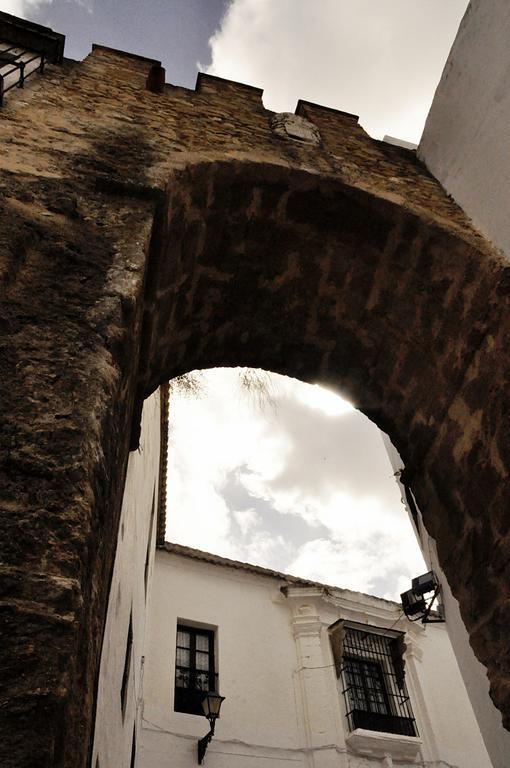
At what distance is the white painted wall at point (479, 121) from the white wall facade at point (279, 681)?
706 cm

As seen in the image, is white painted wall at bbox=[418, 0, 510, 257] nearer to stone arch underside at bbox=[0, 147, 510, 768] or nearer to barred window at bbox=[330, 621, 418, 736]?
stone arch underside at bbox=[0, 147, 510, 768]

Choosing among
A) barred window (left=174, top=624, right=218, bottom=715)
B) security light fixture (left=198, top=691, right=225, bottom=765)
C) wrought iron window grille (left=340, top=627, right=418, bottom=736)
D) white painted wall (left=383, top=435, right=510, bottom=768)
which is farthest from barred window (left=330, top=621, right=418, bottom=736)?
white painted wall (left=383, top=435, right=510, bottom=768)

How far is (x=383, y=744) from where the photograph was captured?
8.41 meters

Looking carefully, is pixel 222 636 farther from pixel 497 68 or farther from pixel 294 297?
pixel 497 68

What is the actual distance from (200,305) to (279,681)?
739cm

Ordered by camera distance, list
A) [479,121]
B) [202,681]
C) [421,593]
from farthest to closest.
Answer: [202,681] → [421,593] → [479,121]

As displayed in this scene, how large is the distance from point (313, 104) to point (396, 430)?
2.49 meters

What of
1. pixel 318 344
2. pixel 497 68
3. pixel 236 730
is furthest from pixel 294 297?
pixel 236 730

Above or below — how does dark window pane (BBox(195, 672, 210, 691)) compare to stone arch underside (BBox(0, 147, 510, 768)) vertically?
above

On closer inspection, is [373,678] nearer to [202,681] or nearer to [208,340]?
[202,681]

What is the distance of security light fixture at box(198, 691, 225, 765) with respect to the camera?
22.9 feet

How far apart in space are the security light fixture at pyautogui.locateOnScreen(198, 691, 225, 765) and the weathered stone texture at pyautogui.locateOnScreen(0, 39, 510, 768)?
5.19 metres

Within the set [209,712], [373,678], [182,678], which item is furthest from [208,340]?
[373,678]

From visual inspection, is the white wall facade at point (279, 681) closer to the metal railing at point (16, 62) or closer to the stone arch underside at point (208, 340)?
the stone arch underside at point (208, 340)
